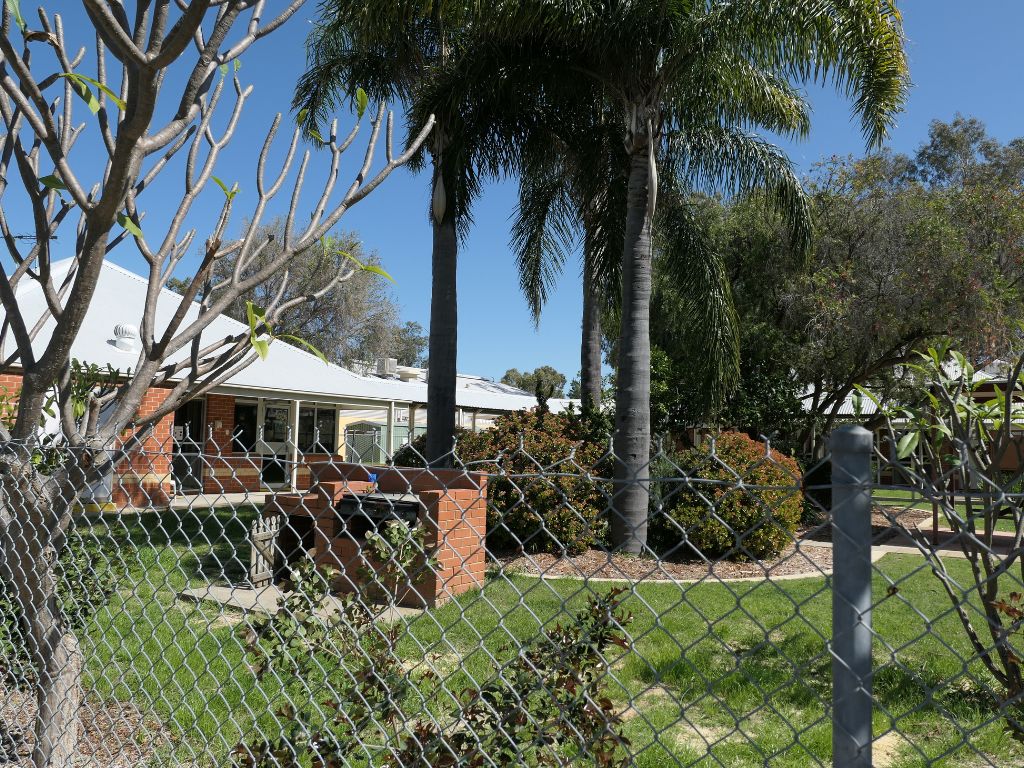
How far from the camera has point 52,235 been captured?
3285 millimetres

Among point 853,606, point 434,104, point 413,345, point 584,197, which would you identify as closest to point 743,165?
point 584,197

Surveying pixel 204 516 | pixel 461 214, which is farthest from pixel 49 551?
pixel 204 516

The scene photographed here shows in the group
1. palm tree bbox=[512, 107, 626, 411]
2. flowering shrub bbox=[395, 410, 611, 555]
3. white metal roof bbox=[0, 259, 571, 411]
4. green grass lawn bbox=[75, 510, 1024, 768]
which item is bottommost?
green grass lawn bbox=[75, 510, 1024, 768]

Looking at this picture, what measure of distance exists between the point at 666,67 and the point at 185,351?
9599mm

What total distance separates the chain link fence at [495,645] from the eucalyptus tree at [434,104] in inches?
118

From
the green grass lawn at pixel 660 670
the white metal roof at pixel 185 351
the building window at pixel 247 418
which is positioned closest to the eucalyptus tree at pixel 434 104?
the white metal roof at pixel 185 351

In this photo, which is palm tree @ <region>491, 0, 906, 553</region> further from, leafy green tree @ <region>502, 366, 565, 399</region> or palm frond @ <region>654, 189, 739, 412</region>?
leafy green tree @ <region>502, 366, 565, 399</region>

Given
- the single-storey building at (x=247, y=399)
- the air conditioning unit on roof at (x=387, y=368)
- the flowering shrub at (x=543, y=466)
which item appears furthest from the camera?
the air conditioning unit on roof at (x=387, y=368)

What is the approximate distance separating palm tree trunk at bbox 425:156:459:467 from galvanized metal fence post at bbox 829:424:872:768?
387 inches

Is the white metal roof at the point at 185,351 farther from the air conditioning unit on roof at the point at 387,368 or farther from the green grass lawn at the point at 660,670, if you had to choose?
the green grass lawn at the point at 660,670

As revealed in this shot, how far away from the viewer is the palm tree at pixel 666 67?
9406mm

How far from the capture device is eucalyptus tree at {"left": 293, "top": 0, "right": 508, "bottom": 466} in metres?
10.3

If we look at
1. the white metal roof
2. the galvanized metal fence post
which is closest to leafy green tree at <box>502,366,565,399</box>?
the white metal roof

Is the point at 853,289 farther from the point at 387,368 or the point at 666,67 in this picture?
the point at 387,368
